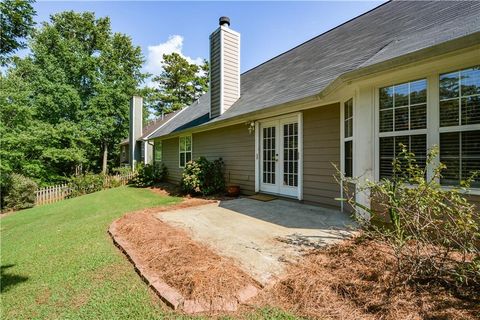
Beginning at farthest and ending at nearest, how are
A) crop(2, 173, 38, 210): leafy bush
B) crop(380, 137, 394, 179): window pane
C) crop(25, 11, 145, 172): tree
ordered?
crop(25, 11, 145, 172): tree < crop(2, 173, 38, 210): leafy bush < crop(380, 137, 394, 179): window pane

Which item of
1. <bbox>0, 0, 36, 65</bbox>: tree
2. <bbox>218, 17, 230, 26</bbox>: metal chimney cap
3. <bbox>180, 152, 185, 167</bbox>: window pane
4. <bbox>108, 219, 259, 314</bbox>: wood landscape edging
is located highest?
<bbox>218, 17, 230, 26</bbox>: metal chimney cap

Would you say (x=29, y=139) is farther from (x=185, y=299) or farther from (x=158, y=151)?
(x=185, y=299)

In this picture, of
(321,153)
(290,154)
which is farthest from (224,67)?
(321,153)

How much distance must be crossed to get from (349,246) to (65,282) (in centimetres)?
349

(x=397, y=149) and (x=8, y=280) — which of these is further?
(x=397, y=149)

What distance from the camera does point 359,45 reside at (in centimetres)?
584

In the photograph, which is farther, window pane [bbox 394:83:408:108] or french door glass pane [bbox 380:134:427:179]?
window pane [bbox 394:83:408:108]

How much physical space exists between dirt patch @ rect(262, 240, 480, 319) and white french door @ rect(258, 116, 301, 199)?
3.41 m

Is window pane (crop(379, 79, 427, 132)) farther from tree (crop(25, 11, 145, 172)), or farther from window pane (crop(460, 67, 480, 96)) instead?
tree (crop(25, 11, 145, 172))

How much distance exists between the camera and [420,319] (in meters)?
1.76

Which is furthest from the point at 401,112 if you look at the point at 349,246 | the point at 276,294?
the point at 276,294

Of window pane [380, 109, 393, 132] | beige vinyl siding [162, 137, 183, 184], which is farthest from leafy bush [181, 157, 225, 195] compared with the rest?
window pane [380, 109, 393, 132]

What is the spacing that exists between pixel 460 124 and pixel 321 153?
2595 millimetres

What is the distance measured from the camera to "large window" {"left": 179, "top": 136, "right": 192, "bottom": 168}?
11.0m
